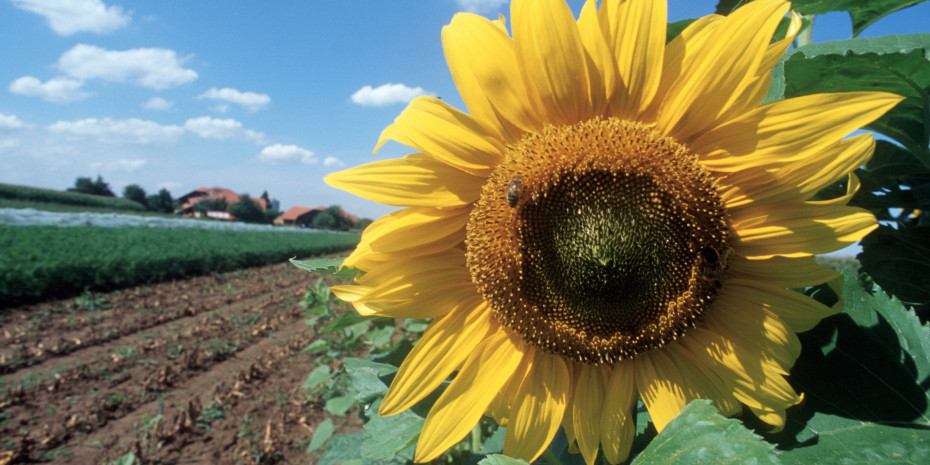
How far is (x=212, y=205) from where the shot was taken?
8050 cm

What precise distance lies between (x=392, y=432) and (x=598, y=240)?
76 cm

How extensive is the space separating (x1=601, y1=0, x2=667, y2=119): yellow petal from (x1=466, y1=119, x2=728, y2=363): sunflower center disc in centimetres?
7

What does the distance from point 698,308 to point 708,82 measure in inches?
14.6

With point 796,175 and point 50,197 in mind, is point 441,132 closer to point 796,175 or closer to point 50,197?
point 796,175

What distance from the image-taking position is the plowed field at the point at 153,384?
678cm

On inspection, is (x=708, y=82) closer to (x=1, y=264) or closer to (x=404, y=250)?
(x=404, y=250)

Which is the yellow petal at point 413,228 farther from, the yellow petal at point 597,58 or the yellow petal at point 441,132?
the yellow petal at point 597,58

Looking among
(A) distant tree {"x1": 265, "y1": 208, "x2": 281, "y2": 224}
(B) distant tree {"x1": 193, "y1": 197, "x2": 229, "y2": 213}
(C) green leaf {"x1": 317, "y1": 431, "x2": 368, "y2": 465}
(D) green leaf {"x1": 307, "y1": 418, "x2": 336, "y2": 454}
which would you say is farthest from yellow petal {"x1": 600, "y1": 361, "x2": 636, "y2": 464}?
(B) distant tree {"x1": 193, "y1": 197, "x2": 229, "y2": 213}

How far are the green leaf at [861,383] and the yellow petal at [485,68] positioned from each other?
0.62 meters

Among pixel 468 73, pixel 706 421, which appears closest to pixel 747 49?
pixel 468 73

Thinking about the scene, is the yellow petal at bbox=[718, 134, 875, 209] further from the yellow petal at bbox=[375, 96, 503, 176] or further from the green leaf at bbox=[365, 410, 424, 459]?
the green leaf at bbox=[365, 410, 424, 459]

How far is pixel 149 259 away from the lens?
19.7 m

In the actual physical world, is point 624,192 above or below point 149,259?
above

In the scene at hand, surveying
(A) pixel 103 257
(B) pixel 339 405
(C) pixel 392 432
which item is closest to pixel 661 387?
(C) pixel 392 432
